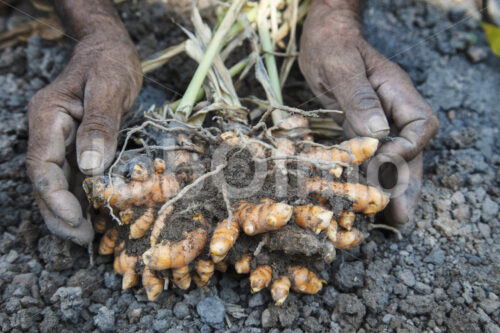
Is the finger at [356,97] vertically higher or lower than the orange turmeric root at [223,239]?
higher

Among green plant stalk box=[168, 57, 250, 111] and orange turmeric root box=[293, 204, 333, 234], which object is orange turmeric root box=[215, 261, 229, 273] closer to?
orange turmeric root box=[293, 204, 333, 234]

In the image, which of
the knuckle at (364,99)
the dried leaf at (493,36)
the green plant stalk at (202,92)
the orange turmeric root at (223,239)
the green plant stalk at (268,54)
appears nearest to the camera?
the orange turmeric root at (223,239)

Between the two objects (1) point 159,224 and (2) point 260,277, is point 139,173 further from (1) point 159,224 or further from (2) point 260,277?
(2) point 260,277

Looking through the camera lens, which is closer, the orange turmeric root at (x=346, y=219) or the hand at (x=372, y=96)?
the orange turmeric root at (x=346, y=219)

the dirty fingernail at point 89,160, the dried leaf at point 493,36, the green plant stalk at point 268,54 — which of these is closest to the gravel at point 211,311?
the dirty fingernail at point 89,160

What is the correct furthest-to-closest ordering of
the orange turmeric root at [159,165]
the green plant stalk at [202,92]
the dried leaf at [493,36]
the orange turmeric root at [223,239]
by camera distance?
the dried leaf at [493,36]
the green plant stalk at [202,92]
the orange turmeric root at [159,165]
the orange turmeric root at [223,239]

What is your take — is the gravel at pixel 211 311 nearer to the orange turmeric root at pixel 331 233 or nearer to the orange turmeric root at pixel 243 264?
the orange turmeric root at pixel 243 264

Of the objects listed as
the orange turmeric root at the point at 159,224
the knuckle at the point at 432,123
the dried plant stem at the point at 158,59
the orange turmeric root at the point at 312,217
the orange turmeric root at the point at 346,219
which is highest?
the dried plant stem at the point at 158,59
